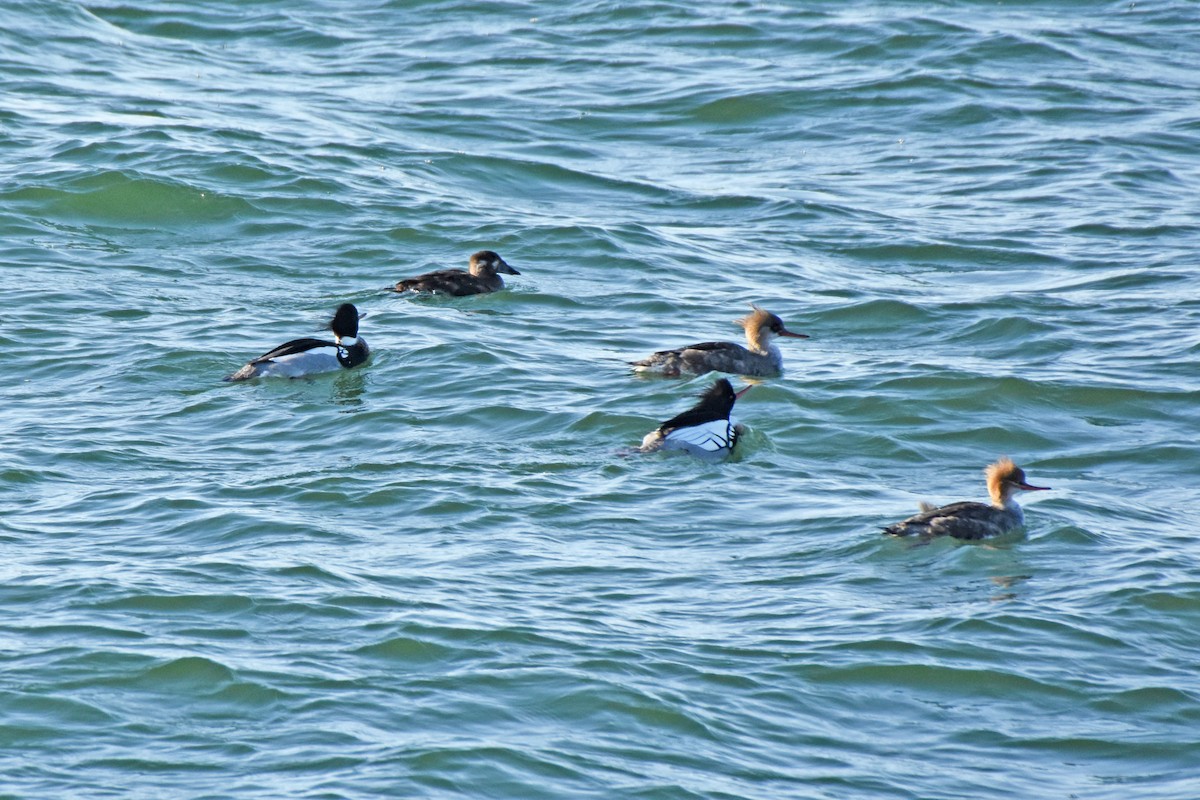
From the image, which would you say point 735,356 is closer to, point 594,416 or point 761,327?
point 761,327

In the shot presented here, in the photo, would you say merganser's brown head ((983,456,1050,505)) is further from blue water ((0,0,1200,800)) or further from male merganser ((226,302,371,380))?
male merganser ((226,302,371,380))

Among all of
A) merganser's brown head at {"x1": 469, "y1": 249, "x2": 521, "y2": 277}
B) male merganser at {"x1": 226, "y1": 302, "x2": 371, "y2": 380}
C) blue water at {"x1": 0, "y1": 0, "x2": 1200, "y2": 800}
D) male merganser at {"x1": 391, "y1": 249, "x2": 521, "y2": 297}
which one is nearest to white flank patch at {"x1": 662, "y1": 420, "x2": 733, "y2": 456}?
blue water at {"x1": 0, "y1": 0, "x2": 1200, "y2": 800}

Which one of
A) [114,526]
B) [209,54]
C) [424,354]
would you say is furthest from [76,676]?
[209,54]

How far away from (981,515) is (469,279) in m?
6.64

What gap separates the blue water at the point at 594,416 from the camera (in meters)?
7.80

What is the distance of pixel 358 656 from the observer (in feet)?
27.2

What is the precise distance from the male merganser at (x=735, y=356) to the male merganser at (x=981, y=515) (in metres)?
3.41

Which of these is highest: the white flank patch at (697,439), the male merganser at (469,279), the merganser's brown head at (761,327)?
the male merganser at (469,279)

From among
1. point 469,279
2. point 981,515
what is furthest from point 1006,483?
point 469,279

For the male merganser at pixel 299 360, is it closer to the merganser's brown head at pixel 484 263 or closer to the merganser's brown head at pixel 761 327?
the merganser's brown head at pixel 484 263

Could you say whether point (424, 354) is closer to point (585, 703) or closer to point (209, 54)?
point (585, 703)

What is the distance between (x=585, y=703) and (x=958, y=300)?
8732mm

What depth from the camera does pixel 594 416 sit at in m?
12.5

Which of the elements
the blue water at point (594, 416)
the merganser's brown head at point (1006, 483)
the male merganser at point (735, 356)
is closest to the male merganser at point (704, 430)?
the blue water at point (594, 416)
